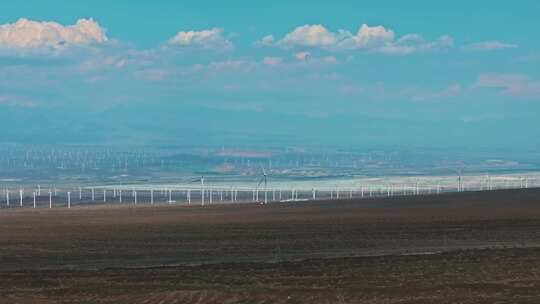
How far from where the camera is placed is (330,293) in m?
22.4

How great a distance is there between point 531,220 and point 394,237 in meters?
14.5

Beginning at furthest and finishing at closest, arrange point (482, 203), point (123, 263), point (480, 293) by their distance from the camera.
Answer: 1. point (482, 203)
2. point (123, 263)
3. point (480, 293)

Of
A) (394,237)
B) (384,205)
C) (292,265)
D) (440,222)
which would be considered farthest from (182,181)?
(292,265)

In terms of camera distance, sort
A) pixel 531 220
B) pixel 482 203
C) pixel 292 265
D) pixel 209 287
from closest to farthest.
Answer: pixel 209 287 < pixel 292 265 < pixel 531 220 < pixel 482 203

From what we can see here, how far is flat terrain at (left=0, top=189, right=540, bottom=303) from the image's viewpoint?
A: 22.3 metres

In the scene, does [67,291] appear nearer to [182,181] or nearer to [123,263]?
[123,263]

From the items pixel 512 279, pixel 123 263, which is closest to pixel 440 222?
pixel 123 263

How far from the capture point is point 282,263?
3020 cm

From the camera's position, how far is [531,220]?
178 ft

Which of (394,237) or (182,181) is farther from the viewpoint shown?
(182,181)

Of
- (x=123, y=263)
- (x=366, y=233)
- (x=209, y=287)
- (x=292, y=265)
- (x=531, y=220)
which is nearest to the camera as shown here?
(x=209, y=287)

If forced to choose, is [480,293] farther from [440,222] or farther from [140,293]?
[440,222]

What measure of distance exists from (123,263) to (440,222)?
2688cm

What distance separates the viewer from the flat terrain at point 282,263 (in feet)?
73.3
